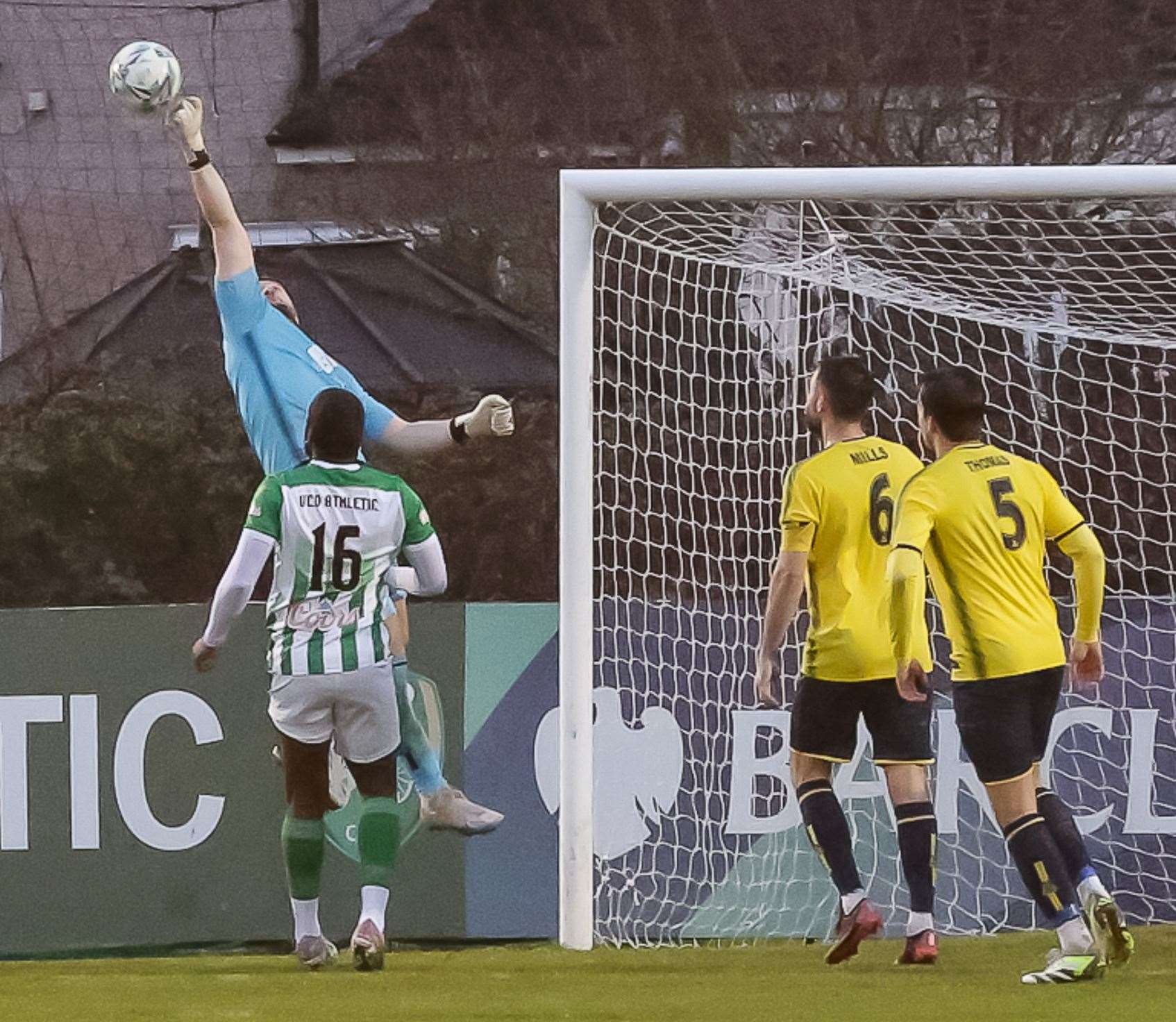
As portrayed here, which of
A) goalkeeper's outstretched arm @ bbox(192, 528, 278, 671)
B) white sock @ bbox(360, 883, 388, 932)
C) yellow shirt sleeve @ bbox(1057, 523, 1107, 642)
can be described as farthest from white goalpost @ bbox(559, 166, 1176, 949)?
yellow shirt sleeve @ bbox(1057, 523, 1107, 642)

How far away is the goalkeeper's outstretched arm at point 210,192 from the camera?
7203 millimetres

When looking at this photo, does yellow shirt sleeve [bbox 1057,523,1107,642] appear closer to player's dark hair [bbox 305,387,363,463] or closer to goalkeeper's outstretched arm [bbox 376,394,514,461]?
goalkeeper's outstretched arm [bbox 376,394,514,461]

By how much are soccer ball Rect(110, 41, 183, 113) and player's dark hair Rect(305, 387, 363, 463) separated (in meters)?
1.01

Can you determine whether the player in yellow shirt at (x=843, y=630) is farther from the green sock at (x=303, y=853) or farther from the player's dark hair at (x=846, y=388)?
the green sock at (x=303, y=853)

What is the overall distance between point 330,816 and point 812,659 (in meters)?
1.89

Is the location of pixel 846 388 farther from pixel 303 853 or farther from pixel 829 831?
pixel 303 853

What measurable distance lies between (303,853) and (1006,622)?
203 cm

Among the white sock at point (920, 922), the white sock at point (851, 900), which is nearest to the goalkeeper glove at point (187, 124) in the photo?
the white sock at point (851, 900)

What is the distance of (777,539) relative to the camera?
824 centimetres

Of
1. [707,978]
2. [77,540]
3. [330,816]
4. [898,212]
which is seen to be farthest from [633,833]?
[77,540]

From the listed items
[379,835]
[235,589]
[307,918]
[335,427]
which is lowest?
[307,918]

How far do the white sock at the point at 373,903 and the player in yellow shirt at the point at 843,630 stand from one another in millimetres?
1181

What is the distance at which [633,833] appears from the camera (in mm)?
8008

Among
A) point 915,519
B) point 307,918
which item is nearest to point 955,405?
point 915,519
